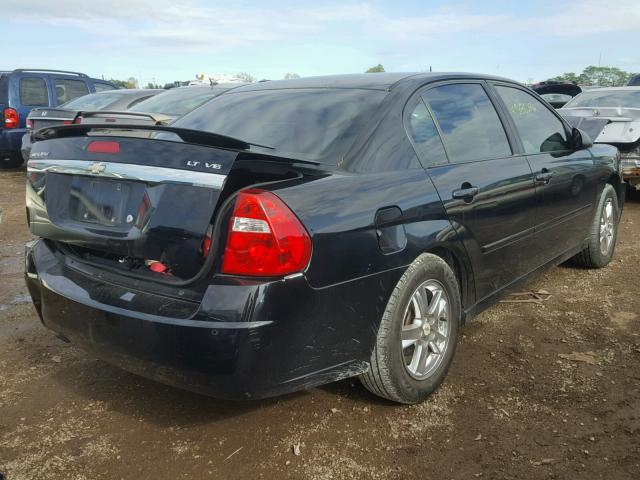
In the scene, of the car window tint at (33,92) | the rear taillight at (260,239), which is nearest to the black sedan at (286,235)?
the rear taillight at (260,239)

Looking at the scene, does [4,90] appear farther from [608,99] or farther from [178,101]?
[608,99]

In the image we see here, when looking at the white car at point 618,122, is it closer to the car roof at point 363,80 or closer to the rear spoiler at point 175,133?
the car roof at point 363,80

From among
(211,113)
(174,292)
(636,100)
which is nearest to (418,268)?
(174,292)

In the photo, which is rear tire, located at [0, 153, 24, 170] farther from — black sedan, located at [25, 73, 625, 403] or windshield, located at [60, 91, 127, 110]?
black sedan, located at [25, 73, 625, 403]

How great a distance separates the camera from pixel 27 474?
234cm

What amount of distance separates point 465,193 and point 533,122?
1.36m

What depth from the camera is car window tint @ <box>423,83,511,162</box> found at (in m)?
3.13

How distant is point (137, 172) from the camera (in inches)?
90.9

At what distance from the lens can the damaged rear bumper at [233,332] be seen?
6.91ft

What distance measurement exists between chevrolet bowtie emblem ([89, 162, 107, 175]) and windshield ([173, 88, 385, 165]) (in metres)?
0.76

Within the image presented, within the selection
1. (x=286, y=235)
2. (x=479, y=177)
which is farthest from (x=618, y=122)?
(x=286, y=235)

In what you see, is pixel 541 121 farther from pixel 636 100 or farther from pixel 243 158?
pixel 636 100

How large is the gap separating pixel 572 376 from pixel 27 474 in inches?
103

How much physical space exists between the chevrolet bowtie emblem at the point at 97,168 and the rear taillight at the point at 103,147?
0.06 meters
